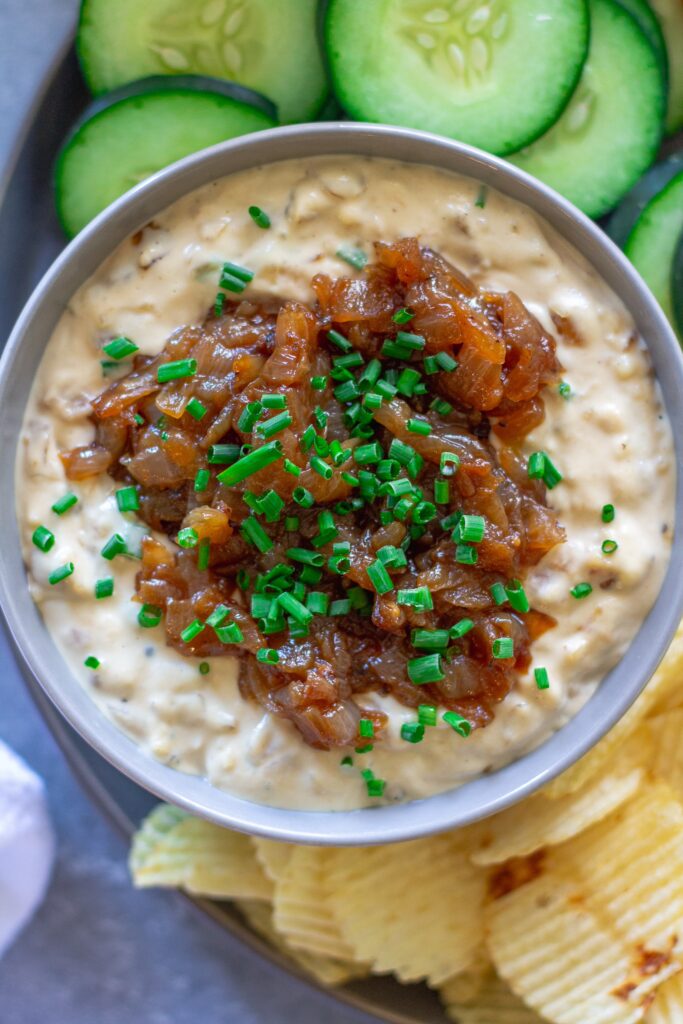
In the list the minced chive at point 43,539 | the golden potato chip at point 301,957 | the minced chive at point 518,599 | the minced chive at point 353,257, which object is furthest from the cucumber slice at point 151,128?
the golden potato chip at point 301,957

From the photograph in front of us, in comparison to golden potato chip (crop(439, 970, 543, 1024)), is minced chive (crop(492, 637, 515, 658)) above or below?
above

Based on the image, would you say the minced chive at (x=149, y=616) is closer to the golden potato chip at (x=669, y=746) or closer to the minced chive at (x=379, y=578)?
the minced chive at (x=379, y=578)

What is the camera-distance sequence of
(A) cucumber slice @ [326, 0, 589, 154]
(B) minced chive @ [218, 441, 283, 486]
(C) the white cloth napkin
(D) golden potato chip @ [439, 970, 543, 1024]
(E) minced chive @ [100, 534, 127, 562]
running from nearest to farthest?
(B) minced chive @ [218, 441, 283, 486], (E) minced chive @ [100, 534, 127, 562], (A) cucumber slice @ [326, 0, 589, 154], (D) golden potato chip @ [439, 970, 543, 1024], (C) the white cloth napkin

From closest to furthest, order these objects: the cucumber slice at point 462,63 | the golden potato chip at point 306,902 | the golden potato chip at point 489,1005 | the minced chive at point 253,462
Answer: the minced chive at point 253,462, the cucumber slice at point 462,63, the golden potato chip at point 306,902, the golden potato chip at point 489,1005

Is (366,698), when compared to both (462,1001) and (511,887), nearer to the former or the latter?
(511,887)

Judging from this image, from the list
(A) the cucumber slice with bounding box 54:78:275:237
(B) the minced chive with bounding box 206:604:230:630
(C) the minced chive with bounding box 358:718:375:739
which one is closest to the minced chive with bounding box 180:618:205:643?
(B) the minced chive with bounding box 206:604:230:630

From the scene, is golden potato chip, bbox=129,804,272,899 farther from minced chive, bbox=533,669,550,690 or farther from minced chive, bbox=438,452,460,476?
minced chive, bbox=438,452,460,476
